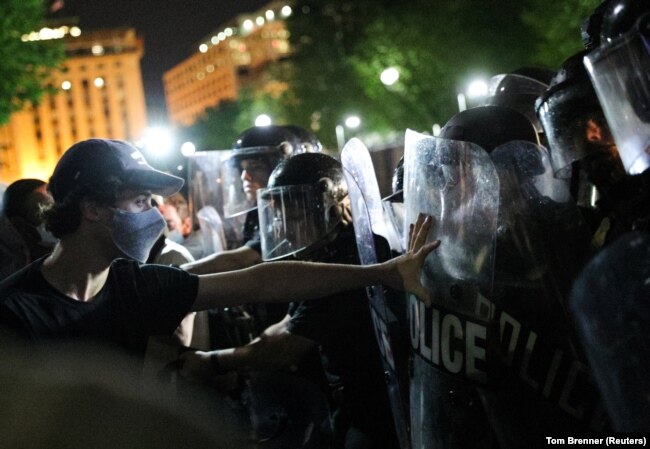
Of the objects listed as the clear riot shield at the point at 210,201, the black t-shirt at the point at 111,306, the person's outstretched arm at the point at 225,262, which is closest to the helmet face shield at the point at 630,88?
the black t-shirt at the point at 111,306

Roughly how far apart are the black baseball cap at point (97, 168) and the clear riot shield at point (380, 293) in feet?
2.66

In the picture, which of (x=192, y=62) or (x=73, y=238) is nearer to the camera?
(x=73, y=238)

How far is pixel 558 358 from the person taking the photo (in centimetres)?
225

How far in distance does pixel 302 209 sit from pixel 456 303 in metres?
1.45

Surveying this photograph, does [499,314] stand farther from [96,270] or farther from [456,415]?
[96,270]

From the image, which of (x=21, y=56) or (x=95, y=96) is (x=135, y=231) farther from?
(x=95, y=96)

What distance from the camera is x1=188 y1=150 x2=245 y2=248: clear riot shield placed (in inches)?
258

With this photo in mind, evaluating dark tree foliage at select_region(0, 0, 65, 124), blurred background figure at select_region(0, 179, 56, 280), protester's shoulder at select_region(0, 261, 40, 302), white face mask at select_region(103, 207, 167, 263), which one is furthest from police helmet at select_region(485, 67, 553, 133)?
dark tree foliage at select_region(0, 0, 65, 124)

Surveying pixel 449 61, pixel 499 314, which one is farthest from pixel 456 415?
pixel 449 61

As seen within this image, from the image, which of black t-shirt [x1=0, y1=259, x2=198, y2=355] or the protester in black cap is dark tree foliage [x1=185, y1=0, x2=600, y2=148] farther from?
black t-shirt [x1=0, y1=259, x2=198, y2=355]

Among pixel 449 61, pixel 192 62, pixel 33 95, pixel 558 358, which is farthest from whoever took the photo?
pixel 192 62

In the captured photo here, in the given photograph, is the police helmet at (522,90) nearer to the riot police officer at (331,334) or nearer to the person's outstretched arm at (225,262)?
the riot police officer at (331,334)

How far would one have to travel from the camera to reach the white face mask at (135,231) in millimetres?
2779

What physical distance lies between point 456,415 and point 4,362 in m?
1.44
